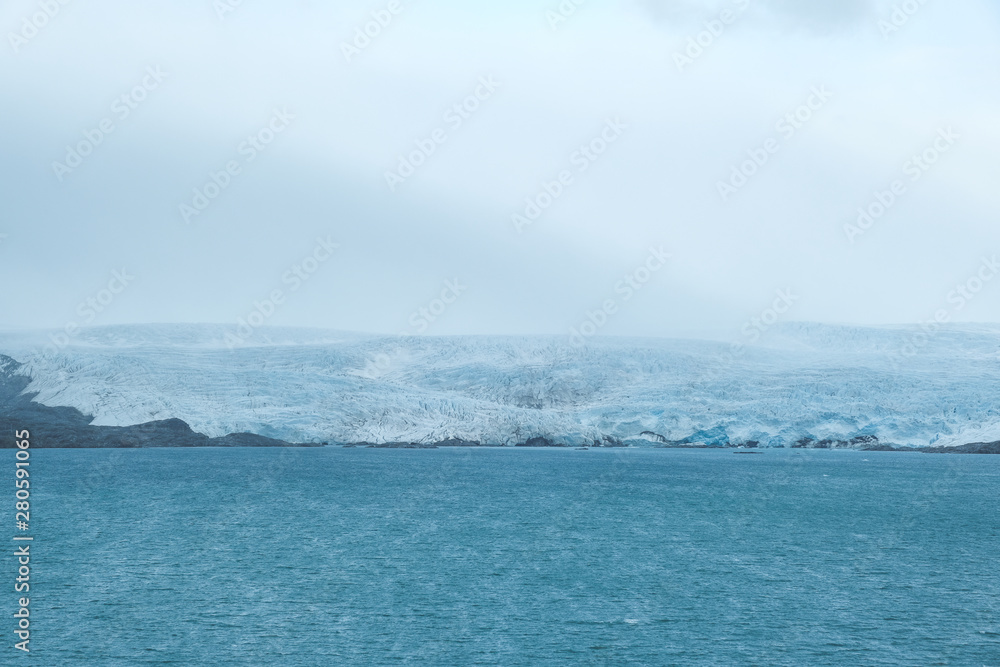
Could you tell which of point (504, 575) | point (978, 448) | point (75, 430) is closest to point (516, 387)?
point (75, 430)

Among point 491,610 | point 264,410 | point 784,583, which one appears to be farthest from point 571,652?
point 264,410

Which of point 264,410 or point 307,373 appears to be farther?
point 307,373

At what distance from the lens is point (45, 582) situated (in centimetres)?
2361

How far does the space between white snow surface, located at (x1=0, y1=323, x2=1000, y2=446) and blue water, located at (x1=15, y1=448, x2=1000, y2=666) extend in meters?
27.9

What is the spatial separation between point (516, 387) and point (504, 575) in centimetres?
6599

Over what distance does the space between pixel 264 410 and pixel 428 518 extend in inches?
1710

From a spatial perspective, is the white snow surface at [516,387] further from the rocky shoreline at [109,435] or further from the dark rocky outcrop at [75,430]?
the dark rocky outcrop at [75,430]

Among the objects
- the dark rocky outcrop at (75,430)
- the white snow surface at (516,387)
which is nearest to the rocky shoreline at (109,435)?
the dark rocky outcrop at (75,430)

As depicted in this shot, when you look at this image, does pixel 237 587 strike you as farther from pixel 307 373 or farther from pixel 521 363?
pixel 521 363

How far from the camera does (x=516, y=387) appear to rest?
9169 centimetres

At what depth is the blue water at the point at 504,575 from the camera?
18547 mm

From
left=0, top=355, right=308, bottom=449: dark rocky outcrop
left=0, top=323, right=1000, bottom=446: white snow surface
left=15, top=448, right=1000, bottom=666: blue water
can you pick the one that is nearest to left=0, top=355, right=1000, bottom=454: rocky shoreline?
left=0, top=355, right=308, bottom=449: dark rocky outcrop

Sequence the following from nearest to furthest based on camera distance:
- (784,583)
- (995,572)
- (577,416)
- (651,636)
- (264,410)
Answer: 1. (651,636)
2. (784,583)
3. (995,572)
4. (264,410)
5. (577,416)

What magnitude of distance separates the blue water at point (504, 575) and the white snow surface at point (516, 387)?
27909 mm
